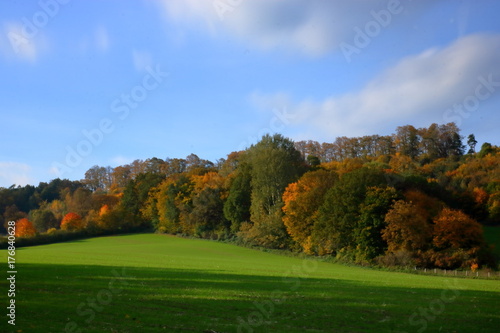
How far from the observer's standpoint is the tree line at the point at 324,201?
51.8 meters

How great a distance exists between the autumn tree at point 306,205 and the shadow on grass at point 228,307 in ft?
131

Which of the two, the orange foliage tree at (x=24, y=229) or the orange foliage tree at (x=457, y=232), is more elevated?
the orange foliage tree at (x=457, y=232)

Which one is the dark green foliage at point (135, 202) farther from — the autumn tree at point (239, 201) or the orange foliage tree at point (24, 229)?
the autumn tree at point (239, 201)

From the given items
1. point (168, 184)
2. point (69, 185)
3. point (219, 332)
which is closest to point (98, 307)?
point (219, 332)

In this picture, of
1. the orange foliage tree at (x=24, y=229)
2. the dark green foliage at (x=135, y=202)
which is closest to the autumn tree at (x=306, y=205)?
the dark green foliage at (x=135, y=202)

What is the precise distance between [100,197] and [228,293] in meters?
95.3

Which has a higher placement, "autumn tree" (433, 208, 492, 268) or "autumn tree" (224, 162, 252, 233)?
"autumn tree" (224, 162, 252, 233)

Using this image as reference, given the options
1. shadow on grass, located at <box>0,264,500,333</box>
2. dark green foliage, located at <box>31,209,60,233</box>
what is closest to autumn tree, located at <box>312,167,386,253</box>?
shadow on grass, located at <box>0,264,500,333</box>

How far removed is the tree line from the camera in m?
51.8

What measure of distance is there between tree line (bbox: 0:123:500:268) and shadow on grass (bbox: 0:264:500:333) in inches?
1152

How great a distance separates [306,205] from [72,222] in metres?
60.1

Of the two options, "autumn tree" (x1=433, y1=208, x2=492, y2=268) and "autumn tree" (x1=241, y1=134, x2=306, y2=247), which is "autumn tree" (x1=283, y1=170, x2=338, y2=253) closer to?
"autumn tree" (x1=241, y1=134, x2=306, y2=247)

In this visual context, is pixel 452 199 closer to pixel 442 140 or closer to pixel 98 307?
pixel 442 140

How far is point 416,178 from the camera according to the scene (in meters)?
66.9
